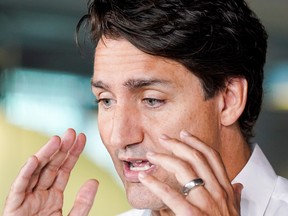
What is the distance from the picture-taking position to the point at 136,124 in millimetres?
1841

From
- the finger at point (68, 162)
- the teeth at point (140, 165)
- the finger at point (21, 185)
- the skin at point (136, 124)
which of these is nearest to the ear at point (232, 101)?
the skin at point (136, 124)

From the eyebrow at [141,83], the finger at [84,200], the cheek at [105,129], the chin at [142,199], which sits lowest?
the finger at [84,200]

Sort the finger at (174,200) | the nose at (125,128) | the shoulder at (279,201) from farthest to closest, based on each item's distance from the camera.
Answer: the shoulder at (279,201)
the nose at (125,128)
the finger at (174,200)

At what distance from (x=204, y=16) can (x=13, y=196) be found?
1.99 feet

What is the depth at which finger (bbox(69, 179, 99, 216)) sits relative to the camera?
198 cm

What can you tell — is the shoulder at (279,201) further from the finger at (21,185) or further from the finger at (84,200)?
the finger at (21,185)

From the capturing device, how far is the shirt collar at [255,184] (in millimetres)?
1962

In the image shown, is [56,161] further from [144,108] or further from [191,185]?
[191,185]

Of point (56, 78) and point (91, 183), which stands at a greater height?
point (91, 183)

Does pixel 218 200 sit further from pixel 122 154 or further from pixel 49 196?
pixel 49 196

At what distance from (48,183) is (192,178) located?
51 centimetres

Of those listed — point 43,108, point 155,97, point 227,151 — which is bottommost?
point 43,108

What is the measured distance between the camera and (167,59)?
1881 millimetres

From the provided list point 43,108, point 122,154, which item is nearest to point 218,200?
point 122,154
